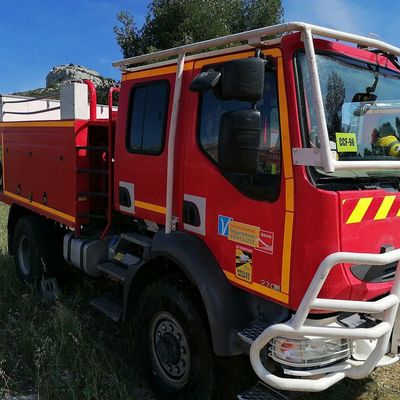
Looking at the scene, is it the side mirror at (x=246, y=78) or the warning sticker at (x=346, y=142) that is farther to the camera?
the warning sticker at (x=346, y=142)

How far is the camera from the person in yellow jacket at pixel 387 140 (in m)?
2.85

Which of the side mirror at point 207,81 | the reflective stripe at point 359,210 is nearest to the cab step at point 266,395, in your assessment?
the reflective stripe at point 359,210

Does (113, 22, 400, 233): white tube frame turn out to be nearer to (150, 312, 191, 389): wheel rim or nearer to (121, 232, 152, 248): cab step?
(150, 312, 191, 389): wheel rim

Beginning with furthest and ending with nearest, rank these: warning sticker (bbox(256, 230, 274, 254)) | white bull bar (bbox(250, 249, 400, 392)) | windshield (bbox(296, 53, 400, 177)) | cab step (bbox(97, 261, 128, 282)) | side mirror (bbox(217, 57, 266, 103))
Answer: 1. cab step (bbox(97, 261, 128, 282))
2. warning sticker (bbox(256, 230, 274, 254))
3. windshield (bbox(296, 53, 400, 177))
4. side mirror (bbox(217, 57, 266, 103))
5. white bull bar (bbox(250, 249, 400, 392))

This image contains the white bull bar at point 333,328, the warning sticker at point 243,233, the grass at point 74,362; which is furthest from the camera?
the grass at point 74,362

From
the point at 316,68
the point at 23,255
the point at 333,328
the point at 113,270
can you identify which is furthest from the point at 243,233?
the point at 23,255

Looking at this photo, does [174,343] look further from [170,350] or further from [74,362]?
[74,362]

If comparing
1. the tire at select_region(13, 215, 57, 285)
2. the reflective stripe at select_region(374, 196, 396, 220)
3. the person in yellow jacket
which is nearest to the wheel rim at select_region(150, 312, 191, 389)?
the reflective stripe at select_region(374, 196, 396, 220)

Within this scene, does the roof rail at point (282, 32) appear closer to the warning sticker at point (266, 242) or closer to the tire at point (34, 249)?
the warning sticker at point (266, 242)

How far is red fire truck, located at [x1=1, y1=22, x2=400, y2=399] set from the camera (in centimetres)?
237

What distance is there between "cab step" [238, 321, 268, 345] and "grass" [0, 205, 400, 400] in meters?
0.45

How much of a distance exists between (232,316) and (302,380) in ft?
1.83

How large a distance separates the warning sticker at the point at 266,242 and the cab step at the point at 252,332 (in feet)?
1.60

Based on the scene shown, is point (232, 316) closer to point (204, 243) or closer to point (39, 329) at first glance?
point (204, 243)
